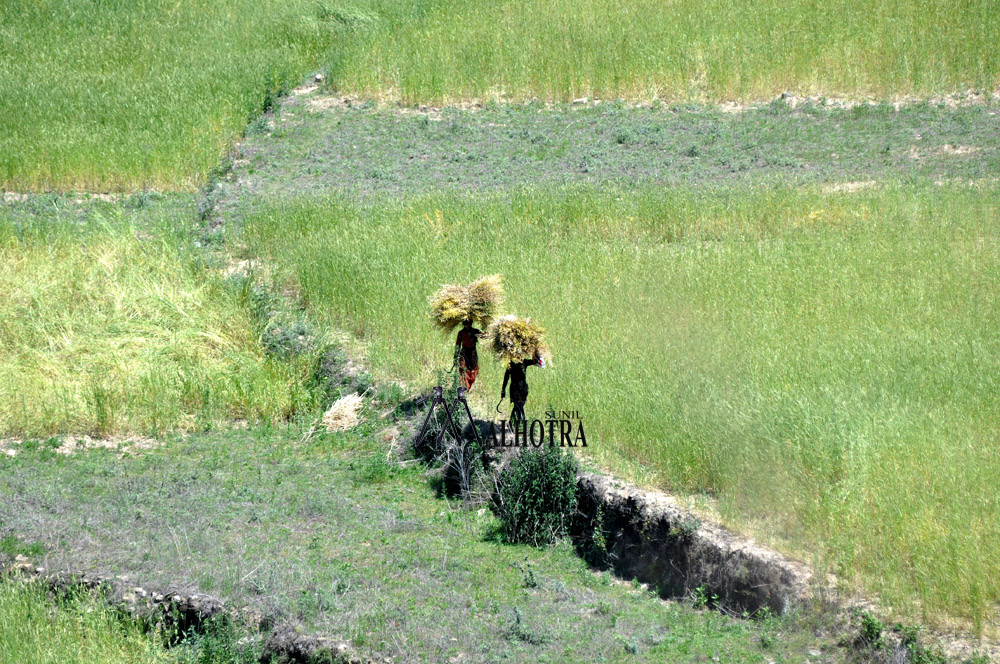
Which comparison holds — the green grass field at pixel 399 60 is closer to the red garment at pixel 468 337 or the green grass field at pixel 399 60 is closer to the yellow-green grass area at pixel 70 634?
the red garment at pixel 468 337

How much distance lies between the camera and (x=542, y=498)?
28.4 ft

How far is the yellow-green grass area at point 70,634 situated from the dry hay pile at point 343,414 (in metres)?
3.58

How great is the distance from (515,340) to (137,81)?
51.8ft

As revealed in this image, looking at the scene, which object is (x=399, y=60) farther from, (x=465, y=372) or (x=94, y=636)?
(x=94, y=636)

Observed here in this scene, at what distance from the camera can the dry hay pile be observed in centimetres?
1105

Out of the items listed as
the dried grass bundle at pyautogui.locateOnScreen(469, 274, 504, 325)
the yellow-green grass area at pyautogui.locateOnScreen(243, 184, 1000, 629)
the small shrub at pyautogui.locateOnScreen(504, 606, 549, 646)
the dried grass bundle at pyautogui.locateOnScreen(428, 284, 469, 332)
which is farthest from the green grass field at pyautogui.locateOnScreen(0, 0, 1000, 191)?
the small shrub at pyautogui.locateOnScreen(504, 606, 549, 646)

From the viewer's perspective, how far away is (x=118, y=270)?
14.0 meters

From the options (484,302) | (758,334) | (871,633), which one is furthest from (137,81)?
(871,633)

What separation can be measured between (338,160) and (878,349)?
11.5 meters

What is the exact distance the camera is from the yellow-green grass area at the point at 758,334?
289 inches

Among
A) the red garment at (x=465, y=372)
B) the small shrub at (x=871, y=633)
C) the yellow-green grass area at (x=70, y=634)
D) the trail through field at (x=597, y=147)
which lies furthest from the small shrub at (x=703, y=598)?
the trail through field at (x=597, y=147)

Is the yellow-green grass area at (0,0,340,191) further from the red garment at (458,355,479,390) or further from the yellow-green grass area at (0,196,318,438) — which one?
the red garment at (458,355,479,390)

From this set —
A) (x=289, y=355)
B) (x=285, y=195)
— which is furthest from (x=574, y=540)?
(x=285, y=195)

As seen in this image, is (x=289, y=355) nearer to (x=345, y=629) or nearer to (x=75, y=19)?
(x=345, y=629)
